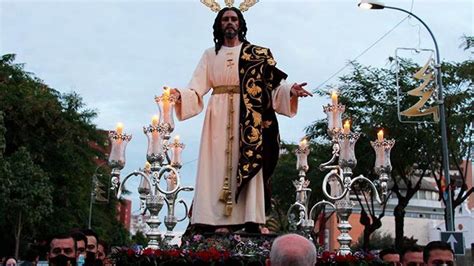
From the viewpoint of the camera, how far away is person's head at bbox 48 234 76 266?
19.7ft

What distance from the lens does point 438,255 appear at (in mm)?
6246

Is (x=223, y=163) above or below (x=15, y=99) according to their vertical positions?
below

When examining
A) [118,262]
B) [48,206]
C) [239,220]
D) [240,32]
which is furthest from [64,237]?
[48,206]

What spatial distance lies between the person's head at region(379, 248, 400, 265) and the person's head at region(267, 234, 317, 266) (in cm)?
480

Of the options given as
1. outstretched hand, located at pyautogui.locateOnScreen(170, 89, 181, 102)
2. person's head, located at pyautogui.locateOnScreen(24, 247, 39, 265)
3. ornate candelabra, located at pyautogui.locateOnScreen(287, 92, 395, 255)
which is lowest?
person's head, located at pyautogui.locateOnScreen(24, 247, 39, 265)

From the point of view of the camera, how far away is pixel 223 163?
29.2 ft

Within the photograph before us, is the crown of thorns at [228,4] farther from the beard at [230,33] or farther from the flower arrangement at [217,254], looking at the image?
the flower arrangement at [217,254]

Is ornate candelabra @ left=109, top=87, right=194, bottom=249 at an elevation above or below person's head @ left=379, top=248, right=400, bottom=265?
above

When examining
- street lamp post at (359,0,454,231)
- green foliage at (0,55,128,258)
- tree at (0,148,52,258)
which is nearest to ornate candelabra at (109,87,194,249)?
street lamp post at (359,0,454,231)

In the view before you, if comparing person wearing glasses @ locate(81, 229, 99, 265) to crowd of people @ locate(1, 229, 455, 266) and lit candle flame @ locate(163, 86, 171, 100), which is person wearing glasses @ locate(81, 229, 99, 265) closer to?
crowd of people @ locate(1, 229, 455, 266)

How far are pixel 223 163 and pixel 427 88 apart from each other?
41.6 feet

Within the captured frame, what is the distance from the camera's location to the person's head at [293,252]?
3.66 meters

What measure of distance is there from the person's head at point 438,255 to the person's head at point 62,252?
9.78 feet

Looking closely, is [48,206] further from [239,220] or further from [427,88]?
[239,220]
